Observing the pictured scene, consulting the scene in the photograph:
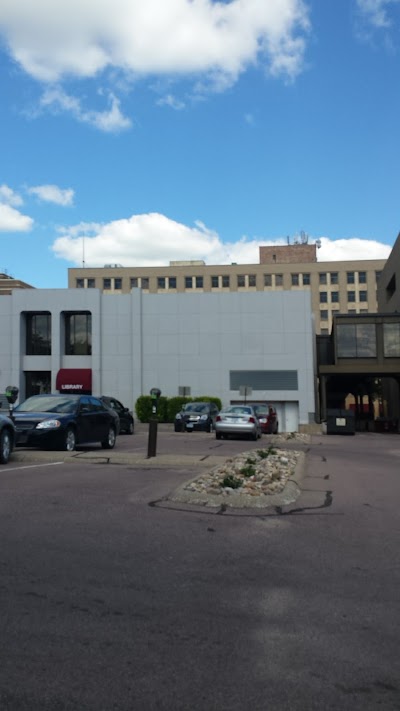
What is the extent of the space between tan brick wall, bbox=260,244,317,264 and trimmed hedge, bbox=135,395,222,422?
66323mm

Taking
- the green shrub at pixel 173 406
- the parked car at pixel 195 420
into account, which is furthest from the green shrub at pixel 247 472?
the green shrub at pixel 173 406

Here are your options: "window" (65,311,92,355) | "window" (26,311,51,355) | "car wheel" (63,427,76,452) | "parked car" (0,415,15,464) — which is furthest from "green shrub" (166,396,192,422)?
"parked car" (0,415,15,464)

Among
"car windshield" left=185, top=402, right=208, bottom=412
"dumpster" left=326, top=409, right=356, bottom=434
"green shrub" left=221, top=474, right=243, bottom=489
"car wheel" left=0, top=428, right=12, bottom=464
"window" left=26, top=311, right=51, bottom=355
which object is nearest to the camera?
"green shrub" left=221, top=474, right=243, bottom=489

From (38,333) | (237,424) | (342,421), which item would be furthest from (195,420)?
(38,333)

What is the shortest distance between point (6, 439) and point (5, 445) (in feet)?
0.43

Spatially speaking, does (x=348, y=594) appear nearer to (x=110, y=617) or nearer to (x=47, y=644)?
(x=110, y=617)

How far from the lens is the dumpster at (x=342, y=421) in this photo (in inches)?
1409

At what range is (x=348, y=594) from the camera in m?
4.66

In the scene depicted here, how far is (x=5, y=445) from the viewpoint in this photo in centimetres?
1260

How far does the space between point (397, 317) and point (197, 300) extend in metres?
15.3

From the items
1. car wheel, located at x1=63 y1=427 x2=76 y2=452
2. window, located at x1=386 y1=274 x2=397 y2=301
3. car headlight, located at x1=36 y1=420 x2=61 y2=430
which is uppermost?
window, located at x1=386 y1=274 x2=397 y2=301

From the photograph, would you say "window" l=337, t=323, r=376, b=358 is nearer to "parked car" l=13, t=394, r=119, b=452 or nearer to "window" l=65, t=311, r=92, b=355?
"window" l=65, t=311, r=92, b=355

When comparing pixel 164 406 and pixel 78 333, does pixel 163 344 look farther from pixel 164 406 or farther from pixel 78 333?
pixel 78 333

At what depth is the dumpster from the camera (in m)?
35.8
